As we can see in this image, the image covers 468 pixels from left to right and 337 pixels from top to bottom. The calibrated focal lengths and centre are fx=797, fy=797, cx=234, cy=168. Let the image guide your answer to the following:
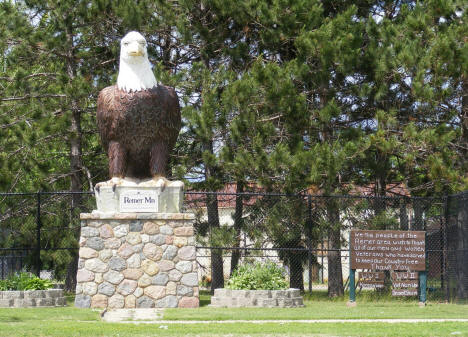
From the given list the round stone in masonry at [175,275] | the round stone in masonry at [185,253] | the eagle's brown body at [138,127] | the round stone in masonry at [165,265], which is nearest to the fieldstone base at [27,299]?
the round stone in masonry at [165,265]

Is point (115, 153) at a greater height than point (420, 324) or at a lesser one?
greater

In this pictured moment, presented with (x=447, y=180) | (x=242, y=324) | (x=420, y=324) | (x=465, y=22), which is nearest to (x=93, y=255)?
(x=242, y=324)

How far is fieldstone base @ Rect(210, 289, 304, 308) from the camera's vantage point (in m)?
14.4

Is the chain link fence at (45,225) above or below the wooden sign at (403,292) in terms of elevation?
above

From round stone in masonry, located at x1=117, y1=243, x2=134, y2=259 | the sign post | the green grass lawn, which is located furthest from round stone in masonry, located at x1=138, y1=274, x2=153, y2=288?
the sign post

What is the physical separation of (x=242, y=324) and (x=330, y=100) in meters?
8.79

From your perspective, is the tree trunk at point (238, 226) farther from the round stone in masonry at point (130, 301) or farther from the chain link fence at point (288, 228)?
the round stone in masonry at point (130, 301)

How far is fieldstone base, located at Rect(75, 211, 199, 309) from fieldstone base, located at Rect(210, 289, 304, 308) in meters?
0.49

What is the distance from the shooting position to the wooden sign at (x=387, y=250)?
50.5 ft

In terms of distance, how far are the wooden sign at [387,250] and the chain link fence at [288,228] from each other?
1728mm

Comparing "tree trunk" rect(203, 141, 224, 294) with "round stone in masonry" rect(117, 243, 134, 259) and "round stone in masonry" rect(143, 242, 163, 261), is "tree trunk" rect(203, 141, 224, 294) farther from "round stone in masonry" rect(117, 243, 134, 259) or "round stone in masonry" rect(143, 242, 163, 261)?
"round stone in masonry" rect(117, 243, 134, 259)

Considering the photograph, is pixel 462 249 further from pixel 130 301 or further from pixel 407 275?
pixel 130 301

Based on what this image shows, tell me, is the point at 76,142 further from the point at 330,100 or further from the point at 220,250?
the point at 330,100

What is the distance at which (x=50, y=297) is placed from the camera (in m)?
14.5
